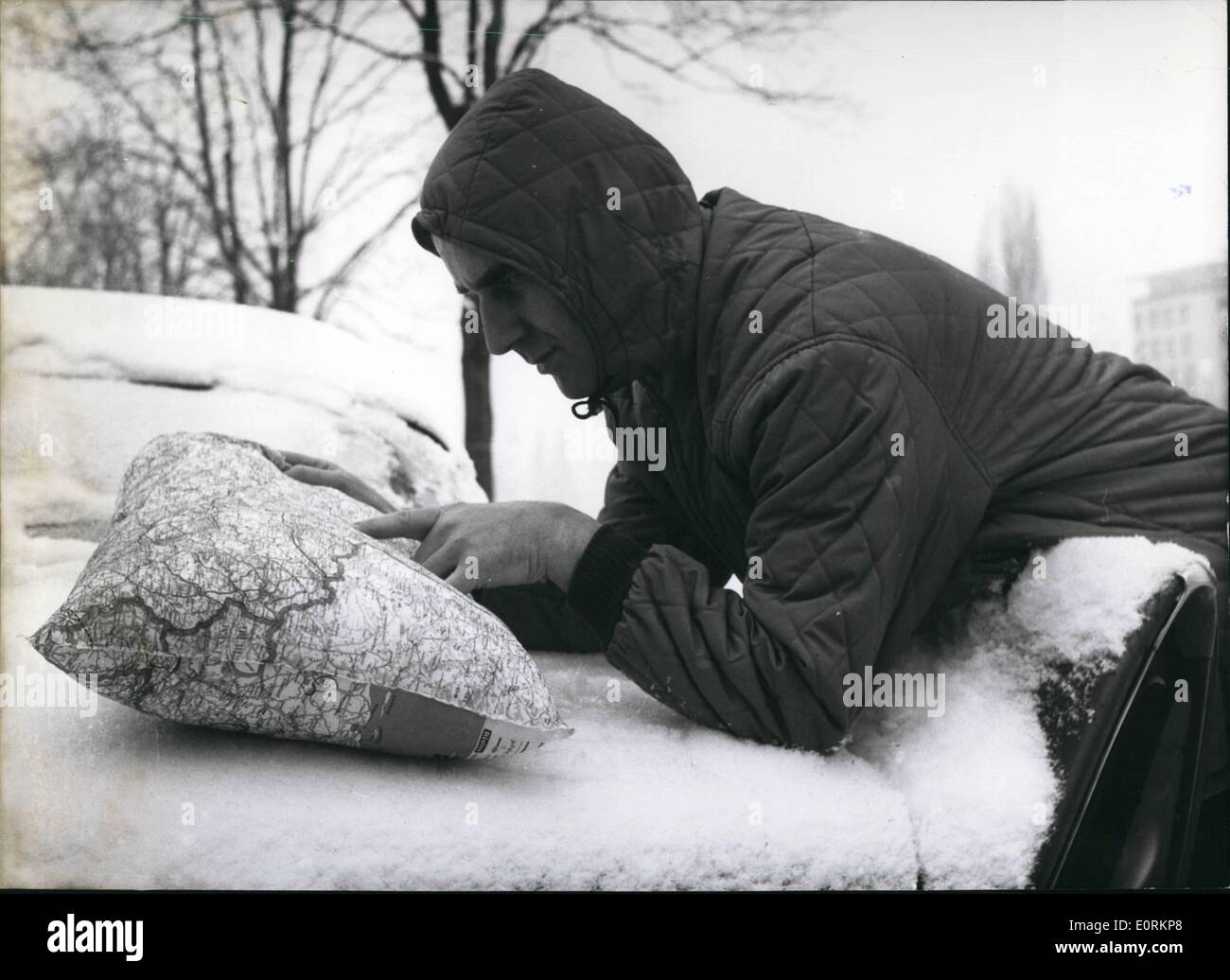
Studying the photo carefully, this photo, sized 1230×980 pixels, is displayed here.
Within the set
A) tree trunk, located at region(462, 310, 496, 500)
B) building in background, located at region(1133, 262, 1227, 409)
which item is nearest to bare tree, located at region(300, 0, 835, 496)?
tree trunk, located at region(462, 310, 496, 500)

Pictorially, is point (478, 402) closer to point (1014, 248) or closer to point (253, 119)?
point (253, 119)

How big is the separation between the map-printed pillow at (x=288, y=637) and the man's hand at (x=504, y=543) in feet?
0.26

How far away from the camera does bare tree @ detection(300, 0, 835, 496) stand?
1596 millimetres

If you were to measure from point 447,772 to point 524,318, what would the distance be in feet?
1.59

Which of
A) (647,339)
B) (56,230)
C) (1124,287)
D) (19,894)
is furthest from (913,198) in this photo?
(19,894)

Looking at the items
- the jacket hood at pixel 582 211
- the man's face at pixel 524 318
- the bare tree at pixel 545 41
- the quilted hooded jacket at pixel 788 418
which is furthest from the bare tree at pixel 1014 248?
the man's face at pixel 524 318

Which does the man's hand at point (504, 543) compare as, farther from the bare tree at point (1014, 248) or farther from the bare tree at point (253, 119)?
the bare tree at point (1014, 248)

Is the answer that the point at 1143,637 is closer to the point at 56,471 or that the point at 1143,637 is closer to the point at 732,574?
the point at 732,574

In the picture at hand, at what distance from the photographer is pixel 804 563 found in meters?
1.33

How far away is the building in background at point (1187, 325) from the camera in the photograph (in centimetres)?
168

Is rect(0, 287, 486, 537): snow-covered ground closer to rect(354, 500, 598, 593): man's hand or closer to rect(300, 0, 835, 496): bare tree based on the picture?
rect(300, 0, 835, 496): bare tree

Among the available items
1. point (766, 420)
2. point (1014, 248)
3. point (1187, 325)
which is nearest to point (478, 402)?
point (766, 420)

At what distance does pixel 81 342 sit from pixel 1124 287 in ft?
4.17

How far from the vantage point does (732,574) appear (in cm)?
158
